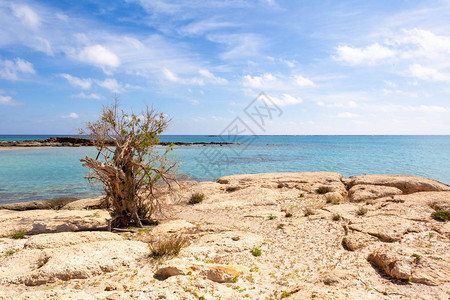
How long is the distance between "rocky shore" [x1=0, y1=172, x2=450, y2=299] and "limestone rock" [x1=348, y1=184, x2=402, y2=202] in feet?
Result: 3.97

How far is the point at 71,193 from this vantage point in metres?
18.4

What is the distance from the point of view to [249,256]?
7098mm

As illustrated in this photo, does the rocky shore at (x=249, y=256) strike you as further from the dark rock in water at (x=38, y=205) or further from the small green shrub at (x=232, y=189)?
the small green shrub at (x=232, y=189)

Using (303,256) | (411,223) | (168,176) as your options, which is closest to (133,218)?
(168,176)

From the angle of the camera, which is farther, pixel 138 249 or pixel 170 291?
pixel 138 249

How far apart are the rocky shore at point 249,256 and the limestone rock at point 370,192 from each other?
1.21m

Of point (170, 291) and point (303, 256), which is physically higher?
point (170, 291)

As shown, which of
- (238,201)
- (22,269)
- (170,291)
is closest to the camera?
(170,291)

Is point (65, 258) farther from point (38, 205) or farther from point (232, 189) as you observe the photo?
point (232, 189)

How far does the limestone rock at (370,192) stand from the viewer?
13.6 metres

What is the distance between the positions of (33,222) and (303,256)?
923 cm

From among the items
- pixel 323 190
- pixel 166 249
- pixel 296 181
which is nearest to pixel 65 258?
pixel 166 249

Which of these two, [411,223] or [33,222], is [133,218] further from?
[411,223]

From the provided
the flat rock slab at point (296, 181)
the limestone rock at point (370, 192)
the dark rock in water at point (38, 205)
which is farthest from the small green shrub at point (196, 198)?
the limestone rock at point (370, 192)
